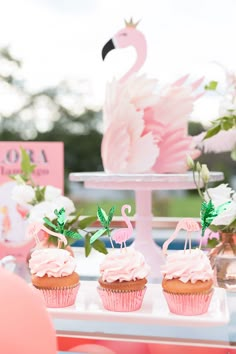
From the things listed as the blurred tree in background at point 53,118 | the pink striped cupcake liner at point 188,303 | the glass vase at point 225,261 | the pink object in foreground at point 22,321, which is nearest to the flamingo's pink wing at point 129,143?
the glass vase at point 225,261

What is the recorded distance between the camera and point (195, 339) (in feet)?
3.74

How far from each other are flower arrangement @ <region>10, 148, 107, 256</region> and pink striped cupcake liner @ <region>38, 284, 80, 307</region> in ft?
0.77

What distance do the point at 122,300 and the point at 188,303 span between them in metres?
0.15

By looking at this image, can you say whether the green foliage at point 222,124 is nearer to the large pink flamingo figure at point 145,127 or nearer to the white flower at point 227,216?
the white flower at point 227,216

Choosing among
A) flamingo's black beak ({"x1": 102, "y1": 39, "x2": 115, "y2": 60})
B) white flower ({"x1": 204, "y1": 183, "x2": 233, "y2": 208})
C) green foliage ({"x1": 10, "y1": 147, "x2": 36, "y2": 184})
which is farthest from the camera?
flamingo's black beak ({"x1": 102, "y1": 39, "x2": 115, "y2": 60})

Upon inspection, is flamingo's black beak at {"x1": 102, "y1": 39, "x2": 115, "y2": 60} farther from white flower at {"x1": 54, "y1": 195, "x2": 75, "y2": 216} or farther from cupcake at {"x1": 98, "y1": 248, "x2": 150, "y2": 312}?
cupcake at {"x1": 98, "y1": 248, "x2": 150, "y2": 312}

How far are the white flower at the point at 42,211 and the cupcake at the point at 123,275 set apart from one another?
1.16 ft

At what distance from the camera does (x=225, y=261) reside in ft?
4.83

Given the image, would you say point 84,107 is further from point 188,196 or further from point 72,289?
point 188,196

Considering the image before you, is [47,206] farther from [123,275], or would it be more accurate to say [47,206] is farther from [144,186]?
[123,275]

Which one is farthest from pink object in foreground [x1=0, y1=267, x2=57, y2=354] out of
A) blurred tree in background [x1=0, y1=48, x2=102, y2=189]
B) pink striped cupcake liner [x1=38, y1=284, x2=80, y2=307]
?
blurred tree in background [x1=0, y1=48, x2=102, y2=189]

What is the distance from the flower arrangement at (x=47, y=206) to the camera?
1.64 m

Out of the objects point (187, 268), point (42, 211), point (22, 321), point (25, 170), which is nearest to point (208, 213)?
point (187, 268)

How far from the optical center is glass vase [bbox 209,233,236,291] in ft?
4.76
